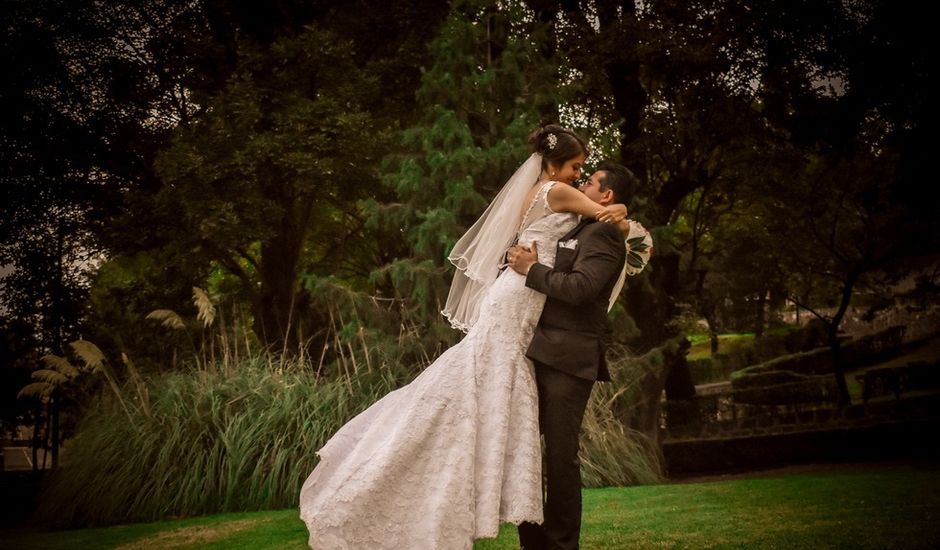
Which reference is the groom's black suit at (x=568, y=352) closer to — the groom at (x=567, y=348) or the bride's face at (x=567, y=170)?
the groom at (x=567, y=348)

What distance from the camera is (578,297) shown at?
374cm

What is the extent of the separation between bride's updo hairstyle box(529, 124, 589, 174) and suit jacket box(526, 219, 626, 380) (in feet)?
1.67

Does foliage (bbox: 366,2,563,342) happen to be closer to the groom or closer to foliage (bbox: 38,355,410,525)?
foliage (bbox: 38,355,410,525)

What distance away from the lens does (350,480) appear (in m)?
3.75

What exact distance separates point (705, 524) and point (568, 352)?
109 inches

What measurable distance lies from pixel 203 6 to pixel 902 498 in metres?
13.7

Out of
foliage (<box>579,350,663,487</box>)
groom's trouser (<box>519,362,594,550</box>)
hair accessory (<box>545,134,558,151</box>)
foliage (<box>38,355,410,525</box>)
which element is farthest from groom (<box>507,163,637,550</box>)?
foliage (<box>579,350,663,487</box>)

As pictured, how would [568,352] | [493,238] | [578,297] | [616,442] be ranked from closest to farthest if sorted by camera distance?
[578,297]
[568,352]
[493,238]
[616,442]

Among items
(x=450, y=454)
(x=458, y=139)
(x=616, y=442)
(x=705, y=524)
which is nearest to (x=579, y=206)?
(x=450, y=454)

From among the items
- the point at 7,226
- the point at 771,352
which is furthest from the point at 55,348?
the point at 771,352

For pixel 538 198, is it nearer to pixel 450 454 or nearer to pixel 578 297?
pixel 578 297

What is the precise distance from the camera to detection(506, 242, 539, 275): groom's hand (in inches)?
156

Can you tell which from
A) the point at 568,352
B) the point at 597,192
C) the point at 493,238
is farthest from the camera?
the point at 493,238

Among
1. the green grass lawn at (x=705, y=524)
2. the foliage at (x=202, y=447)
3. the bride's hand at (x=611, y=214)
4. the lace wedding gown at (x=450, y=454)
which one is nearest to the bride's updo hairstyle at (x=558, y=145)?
the lace wedding gown at (x=450, y=454)
